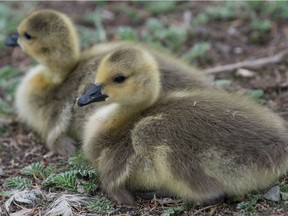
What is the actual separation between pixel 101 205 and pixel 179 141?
493 mm

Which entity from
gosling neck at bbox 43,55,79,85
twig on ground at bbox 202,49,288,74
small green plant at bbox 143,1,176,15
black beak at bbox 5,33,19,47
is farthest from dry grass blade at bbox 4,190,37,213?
small green plant at bbox 143,1,176,15

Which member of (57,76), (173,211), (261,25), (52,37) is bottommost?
(173,211)

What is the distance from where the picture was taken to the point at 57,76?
12.0ft

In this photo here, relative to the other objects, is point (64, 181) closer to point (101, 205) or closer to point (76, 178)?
point (76, 178)

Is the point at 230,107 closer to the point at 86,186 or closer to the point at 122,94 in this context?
the point at 122,94

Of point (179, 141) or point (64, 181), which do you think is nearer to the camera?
point (179, 141)

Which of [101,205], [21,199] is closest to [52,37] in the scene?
[21,199]

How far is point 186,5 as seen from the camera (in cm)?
514

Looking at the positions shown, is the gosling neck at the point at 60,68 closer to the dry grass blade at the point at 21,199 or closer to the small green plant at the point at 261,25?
the dry grass blade at the point at 21,199

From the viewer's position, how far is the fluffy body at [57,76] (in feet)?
11.4

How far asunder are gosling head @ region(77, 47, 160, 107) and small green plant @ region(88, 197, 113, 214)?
1.53ft

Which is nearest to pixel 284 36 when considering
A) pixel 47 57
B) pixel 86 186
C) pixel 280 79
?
pixel 280 79

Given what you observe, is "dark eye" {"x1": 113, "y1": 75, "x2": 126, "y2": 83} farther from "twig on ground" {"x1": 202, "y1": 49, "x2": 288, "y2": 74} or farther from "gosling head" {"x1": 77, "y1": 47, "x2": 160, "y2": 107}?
"twig on ground" {"x1": 202, "y1": 49, "x2": 288, "y2": 74}

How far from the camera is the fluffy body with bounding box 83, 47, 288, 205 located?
8.70 feet
